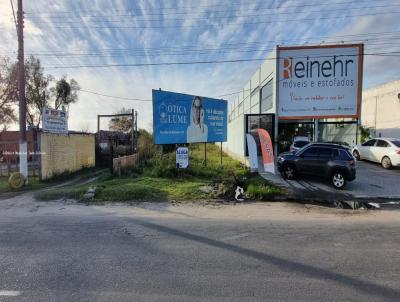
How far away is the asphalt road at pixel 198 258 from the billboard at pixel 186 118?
7.00m

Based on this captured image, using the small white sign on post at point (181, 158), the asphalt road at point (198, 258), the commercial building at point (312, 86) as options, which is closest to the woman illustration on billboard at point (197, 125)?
the small white sign on post at point (181, 158)

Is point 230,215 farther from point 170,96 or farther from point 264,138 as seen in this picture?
point 170,96

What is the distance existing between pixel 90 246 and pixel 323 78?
759 inches

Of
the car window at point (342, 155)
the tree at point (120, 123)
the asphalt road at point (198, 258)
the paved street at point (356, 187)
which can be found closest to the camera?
the asphalt road at point (198, 258)

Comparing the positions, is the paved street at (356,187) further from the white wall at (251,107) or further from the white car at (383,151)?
the white wall at (251,107)

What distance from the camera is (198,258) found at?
4.38m

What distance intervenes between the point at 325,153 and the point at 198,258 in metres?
8.69

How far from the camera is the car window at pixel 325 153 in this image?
1106 cm

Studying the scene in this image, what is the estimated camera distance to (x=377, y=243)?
4.99 meters

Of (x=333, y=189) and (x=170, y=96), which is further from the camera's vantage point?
(x=170, y=96)

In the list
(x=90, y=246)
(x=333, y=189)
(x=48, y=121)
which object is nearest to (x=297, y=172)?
(x=333, y=189)

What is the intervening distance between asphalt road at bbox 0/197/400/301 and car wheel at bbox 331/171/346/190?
3.77m

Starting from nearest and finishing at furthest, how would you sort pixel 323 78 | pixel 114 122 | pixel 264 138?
pixel 264 138, pixel 323 78, pixel 114 122

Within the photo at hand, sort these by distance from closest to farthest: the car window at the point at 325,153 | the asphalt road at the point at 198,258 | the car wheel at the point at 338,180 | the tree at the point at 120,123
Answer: the asphalt road at the point at 198,258, the car wheel at the point at 338,180, the car window at the point at 325,153, the tree at the point at 120,123
